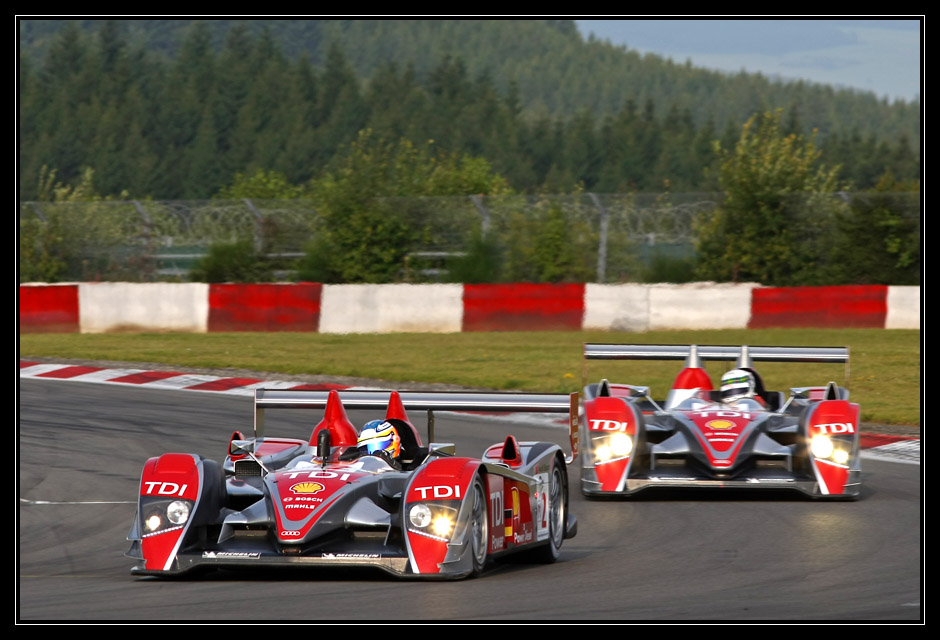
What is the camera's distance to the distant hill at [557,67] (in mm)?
160875

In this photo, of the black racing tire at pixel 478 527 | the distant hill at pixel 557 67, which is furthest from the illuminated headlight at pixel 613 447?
the distant hill at pixel 557 67

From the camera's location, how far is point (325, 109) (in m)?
103

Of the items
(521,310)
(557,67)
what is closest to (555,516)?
(521,310)

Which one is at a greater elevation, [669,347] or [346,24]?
[346,24]

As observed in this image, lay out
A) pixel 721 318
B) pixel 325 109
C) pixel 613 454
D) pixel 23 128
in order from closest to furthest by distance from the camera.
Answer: pixel 613 454 → pixel 721 318 → pixel 23 128 → pixel 325 109

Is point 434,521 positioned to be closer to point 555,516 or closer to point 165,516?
point 165,516

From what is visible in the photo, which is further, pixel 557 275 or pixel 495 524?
pixel 557 275

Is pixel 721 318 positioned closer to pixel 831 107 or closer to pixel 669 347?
pixel 669 347

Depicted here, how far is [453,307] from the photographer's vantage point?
2405 centimetres

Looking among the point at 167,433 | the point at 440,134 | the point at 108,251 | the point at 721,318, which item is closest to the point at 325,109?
the point at 440,134

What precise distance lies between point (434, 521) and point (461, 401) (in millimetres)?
1645

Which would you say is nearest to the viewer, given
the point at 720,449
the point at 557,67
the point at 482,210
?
the point at 720,449

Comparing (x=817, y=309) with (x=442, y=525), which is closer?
(x=442, y=525)
